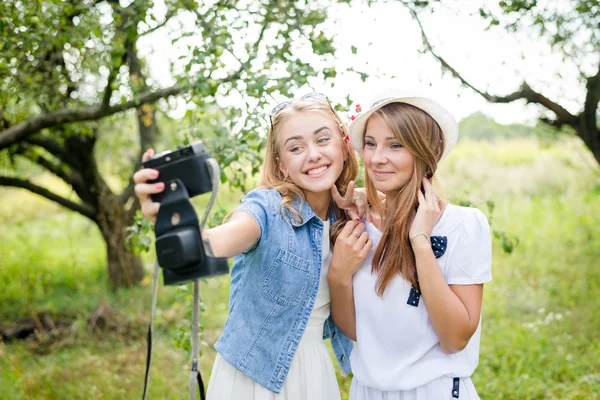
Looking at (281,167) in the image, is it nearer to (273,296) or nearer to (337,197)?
(337,197)

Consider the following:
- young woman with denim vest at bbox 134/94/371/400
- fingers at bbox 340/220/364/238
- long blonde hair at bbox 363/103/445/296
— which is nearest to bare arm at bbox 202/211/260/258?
young woman with denim vest at bbox 134/94/371/400

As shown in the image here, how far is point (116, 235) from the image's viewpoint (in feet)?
20.3

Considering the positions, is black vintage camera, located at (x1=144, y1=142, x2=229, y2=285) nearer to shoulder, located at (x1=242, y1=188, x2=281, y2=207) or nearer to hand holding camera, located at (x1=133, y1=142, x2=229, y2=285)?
hand holding camera, located at (x1=133, y1=142, x2=229, y2=285)

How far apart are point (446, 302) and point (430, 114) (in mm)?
671

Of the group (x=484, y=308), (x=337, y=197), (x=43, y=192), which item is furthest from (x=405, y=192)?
(x=43, y=192)

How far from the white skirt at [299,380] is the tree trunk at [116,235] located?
3908 millimetres

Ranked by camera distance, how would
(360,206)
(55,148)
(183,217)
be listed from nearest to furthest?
1. (183,217)
2. (360,206)
3. (55,148)

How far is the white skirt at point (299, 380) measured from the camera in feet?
6.86

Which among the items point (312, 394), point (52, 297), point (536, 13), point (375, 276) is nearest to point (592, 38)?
point (536, 13)

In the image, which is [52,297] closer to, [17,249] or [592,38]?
[17,249]

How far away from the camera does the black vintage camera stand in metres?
1.40

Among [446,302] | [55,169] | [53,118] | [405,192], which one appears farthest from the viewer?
[55,169]

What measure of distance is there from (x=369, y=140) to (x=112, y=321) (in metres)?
4.42

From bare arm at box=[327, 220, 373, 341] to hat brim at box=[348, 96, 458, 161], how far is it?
0.36 meters
